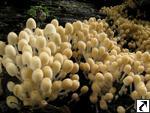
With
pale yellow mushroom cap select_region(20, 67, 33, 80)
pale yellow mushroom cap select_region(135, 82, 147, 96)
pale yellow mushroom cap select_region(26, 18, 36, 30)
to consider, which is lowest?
pale yellow mushroom cap select_region(135, 82, 147, 96)

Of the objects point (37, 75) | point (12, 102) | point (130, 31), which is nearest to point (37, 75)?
point (37, 75)

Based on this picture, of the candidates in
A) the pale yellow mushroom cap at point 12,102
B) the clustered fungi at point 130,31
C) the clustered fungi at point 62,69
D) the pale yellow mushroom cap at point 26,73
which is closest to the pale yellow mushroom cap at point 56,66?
the clustered fungi at point 62,69

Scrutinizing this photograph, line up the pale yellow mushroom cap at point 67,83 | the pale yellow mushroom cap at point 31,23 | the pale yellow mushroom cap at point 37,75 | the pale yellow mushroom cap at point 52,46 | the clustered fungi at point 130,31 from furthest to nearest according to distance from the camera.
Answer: the clustered fungi at point 130,31
the pale yellow mushroom cap at point 31,23
the pale yellow mushroom cap at point 52,46
the pale yellow mushroom cap at point 67,83
the pale yellow mushroom cap at point 37,75

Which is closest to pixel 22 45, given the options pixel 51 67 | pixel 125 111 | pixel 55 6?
pixel 51 67

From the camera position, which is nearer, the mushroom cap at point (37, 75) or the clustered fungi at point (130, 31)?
the mushroom cap at point (37, 75)

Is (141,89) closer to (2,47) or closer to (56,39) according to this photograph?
(56,39)

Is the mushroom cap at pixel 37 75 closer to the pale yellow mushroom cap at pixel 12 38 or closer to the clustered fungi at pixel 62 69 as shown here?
the clustered fungi at pixel 62 69

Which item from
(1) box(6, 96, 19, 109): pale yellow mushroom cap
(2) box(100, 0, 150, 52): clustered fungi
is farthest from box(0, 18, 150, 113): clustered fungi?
(2) box(100, 0, 150, 52): clustered fungi

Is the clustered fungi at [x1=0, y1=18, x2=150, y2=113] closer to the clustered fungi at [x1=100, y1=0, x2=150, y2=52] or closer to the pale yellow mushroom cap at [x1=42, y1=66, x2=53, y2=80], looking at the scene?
the pale yellow mushroom cap at [x1=42, y1=66, x2=53, y2=80]
